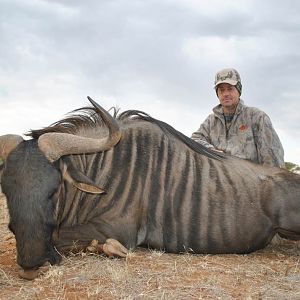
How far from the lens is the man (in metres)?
6.00

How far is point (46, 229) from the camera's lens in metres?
3.49

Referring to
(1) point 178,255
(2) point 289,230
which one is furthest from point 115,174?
(2) point 289,230

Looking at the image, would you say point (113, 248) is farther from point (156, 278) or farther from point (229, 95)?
point (229, 95)

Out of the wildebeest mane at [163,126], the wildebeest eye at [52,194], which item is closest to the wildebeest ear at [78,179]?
the wildebeest eye at [52,194]

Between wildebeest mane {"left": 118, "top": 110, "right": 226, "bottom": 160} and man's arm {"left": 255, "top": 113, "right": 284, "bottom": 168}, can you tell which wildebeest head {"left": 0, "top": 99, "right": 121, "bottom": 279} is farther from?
man's arm {"left": 255, "top": 113, "right": 284, "bottom": 168}

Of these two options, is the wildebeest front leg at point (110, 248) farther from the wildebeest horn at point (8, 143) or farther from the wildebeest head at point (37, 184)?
the wildebeest horn at point (8, 143)

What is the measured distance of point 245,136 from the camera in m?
6.21

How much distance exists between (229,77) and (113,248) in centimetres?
300

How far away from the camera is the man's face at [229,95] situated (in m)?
6.30

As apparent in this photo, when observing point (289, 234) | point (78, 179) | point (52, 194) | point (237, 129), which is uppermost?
point (237, 129)

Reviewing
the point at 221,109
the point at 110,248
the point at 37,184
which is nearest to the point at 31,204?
the point at 37,184

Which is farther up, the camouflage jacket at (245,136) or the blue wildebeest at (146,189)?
the camouflage jacket at (245,136)

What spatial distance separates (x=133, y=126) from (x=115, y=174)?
18.8 inches

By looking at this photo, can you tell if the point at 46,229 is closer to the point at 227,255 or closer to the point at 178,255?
the point at 178,255
